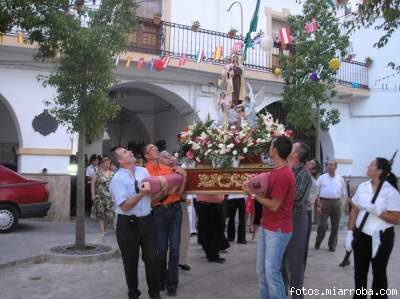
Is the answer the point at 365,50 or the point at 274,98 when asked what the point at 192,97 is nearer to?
the point at 274,98

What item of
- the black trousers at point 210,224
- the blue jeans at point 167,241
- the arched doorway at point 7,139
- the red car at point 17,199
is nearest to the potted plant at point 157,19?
the arched doorway at point 7,139

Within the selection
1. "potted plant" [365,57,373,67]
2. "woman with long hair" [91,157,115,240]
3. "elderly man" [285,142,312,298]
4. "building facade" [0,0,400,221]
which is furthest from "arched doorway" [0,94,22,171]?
"potted plant" [365,57,373,67]

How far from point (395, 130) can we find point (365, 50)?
3.01 meters

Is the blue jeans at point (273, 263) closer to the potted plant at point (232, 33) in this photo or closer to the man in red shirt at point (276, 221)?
the man in red shirt at point (276, 221)

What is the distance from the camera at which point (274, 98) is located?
15.4 meters

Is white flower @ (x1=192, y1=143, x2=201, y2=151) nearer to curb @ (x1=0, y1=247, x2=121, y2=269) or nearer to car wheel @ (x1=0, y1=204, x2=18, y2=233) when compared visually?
curb @ (x1=0, y1=247, x2=121, y2=269)

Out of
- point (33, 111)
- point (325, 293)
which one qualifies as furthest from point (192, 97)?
point (325, 293)

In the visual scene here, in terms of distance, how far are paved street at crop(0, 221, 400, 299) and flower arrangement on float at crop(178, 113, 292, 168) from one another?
5.28 ft

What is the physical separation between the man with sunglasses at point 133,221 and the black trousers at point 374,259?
216cm

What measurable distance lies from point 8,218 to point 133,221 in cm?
592

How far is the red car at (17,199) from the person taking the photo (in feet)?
33.4

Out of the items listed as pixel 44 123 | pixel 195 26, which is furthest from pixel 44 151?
pixel 195 26

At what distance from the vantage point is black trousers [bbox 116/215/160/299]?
17.4 ft

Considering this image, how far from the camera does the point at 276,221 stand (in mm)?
4570
